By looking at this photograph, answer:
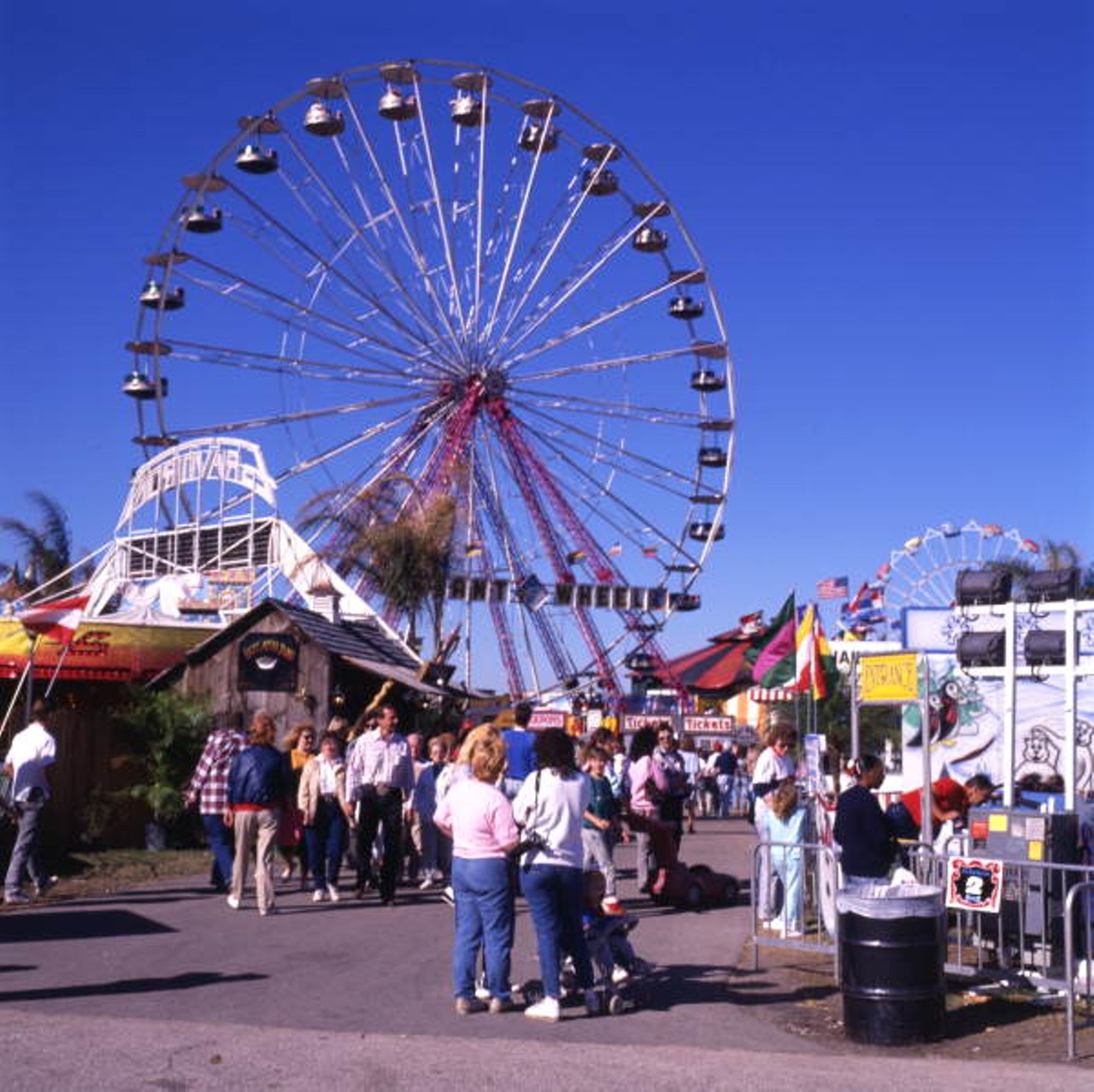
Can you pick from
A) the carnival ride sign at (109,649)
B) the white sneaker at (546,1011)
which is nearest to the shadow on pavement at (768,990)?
the white sneaker at (546,1011)

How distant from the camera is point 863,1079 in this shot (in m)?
6.96

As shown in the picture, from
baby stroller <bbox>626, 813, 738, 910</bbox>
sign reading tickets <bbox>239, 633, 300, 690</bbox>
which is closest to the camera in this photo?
baby stroller <bbox>626, 813, 738, 910</bbox>

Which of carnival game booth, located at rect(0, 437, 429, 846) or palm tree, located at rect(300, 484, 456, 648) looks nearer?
carnival game booth, located at rect(0, 437, 429, 846)

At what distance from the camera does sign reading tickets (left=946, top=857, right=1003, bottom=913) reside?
30.1ft

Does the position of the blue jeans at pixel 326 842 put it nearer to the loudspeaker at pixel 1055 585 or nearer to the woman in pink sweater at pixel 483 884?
the woman in pink sweater at pixel 483 884

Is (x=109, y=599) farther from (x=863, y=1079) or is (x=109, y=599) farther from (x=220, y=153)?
(x=863, y=1079)

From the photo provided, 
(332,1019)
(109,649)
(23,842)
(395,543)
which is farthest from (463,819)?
(395,543)

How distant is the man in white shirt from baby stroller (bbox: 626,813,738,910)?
16.5 feet

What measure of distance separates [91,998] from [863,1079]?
163 inches

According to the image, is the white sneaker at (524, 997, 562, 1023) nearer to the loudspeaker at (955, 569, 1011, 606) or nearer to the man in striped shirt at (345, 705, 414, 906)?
the loudspeaker at (955, 569, 1011, 606)

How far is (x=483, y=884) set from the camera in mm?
8453

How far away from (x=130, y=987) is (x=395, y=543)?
2084 centimetres

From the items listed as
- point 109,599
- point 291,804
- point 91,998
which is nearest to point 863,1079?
point 91,998

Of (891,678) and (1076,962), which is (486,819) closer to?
(1076,962)
